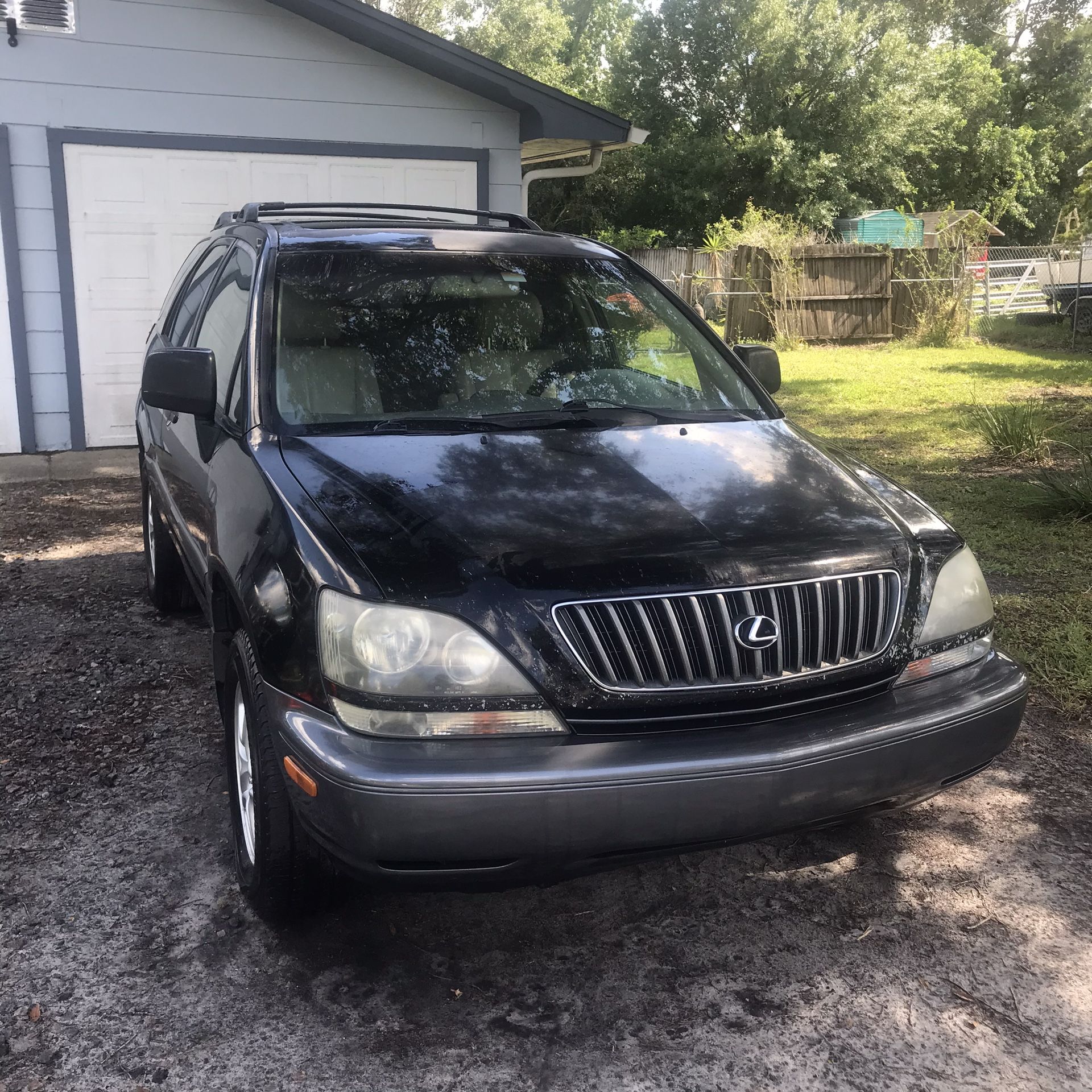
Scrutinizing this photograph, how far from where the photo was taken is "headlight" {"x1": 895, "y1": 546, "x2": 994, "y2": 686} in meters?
2.62

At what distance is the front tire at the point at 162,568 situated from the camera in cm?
493

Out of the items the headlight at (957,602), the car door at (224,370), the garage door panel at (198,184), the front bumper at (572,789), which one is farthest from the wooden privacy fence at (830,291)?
the front bumper at (572,789)

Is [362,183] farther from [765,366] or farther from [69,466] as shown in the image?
[765,366]

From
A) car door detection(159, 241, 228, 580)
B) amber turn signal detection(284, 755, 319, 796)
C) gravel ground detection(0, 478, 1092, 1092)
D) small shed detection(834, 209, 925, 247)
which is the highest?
small shed detection(834, 209, 925, 247)

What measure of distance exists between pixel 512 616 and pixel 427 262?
6.04 feet

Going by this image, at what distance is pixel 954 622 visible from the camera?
8.82 feet

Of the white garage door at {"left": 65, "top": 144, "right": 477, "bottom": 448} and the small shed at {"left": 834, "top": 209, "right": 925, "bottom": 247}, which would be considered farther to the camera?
the small shed at {"left": 834, "top": 209, "right": 925, "bottom": 247}

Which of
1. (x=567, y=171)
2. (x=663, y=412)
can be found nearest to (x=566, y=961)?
(x=663, y=412)

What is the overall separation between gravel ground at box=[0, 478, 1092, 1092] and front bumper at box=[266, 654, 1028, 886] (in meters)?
0.45

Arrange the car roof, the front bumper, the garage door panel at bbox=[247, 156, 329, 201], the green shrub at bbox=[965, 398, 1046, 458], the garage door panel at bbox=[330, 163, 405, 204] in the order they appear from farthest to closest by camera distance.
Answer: the garage door panel at bbox=[330, 163, 405, 204], the garage door panel at bbox=[247, 156, 329, 201], the green shrub at bbox=[965, 398, 1046, 458], the car roof, the front bumper

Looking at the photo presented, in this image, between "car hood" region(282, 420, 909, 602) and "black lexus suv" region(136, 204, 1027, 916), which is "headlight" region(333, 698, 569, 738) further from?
"car hood" region(282, 420, 909, 602)

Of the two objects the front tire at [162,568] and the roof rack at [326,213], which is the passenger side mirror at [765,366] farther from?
the front tire at [162,568]

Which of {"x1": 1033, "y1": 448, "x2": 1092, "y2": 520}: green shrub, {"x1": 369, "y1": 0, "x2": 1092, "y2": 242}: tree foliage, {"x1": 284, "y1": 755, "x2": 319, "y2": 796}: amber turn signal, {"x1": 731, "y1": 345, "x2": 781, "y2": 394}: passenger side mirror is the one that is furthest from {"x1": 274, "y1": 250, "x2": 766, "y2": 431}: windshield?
{"x1": 369, "y1": 0, "x2": 1092, "y2": 242}: tree foliage

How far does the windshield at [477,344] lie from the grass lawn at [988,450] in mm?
2057
